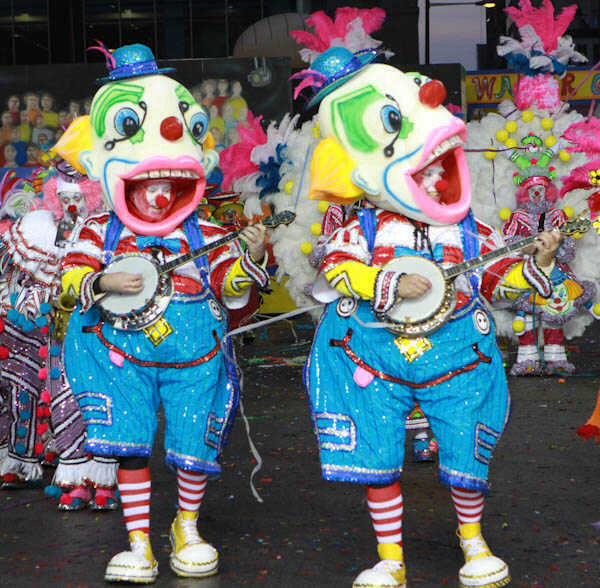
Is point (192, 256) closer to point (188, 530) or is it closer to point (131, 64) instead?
point (131, 64)

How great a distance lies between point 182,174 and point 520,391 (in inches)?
176

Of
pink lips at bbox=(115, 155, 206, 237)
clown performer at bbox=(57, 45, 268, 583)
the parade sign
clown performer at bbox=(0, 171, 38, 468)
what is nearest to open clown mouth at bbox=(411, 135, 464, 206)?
clown performer at bbox=(57, 45, 268, 583)

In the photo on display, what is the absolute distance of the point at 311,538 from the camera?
495 cm

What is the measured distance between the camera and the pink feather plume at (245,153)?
27.7 ft

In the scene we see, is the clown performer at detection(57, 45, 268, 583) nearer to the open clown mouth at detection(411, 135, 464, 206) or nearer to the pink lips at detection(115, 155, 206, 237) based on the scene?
the pink lips at detection(115, 155, 206, 237)

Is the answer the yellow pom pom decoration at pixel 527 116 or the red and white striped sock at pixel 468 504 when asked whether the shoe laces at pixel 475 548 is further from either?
the yellow pom pom decoration at pixel 527 116

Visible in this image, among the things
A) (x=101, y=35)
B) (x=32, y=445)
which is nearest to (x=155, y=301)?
(x=32, y=445)

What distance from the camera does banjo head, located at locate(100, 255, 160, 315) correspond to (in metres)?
4.40

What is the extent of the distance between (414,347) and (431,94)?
837 mm

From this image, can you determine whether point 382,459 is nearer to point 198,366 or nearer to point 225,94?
point 198,366

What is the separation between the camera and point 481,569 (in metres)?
4.18

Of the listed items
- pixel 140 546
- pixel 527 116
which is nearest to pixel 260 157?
pixel 527 116

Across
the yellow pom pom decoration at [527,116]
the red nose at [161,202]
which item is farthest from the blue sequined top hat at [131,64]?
the yellow pom pom decoration at [527,116]

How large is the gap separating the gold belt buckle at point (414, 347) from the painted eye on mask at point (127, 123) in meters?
1.23
